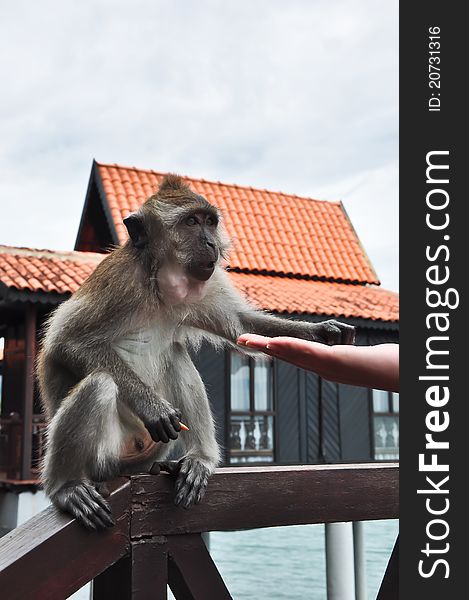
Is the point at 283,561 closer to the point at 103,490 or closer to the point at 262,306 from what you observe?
the point at 262,306

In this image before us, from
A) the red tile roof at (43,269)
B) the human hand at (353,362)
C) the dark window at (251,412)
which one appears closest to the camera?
the human hand at (353,362)

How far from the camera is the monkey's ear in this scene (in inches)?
124

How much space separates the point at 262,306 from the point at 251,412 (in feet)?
9.95

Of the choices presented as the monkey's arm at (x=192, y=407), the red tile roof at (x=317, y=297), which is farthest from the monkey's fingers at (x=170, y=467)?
the red tile roof at (x=317, y=297)

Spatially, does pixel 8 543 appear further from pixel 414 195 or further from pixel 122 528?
pixel 414 195

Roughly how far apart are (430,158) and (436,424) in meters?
0.50

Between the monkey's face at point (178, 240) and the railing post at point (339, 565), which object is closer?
the monkey's face at point (178, 240)

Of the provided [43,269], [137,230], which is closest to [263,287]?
[43,269]

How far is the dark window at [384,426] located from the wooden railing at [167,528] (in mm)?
13883

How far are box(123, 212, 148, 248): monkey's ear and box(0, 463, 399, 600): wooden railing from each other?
4.36 ft

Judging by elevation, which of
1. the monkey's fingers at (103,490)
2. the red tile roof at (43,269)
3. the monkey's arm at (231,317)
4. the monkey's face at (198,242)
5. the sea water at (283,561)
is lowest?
the sea water at (283,561)

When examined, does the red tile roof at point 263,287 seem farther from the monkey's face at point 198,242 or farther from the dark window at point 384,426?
the monkey's face at point 198,242

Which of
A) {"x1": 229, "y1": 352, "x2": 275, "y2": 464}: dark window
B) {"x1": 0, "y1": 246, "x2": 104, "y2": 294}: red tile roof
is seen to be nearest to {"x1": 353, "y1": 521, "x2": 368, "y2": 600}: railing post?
{"x1": 229, "y1": 352, "x2": 275, "y2": 464}: dark window

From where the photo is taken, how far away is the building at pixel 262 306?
11.5 m
